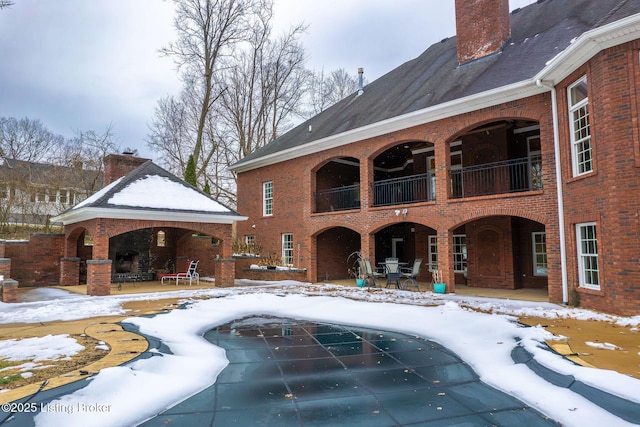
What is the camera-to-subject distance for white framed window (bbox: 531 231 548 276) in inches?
526

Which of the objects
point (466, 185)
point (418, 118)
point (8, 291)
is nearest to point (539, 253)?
point (466, 185)

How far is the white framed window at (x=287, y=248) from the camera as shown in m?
18.9

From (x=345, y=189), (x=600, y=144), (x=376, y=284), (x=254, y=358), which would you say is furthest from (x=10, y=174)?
(x=600, y=144)

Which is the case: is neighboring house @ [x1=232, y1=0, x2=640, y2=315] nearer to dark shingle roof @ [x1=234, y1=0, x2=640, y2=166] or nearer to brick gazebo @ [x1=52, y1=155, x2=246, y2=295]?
dark shingle roof @ [x1=234, y1=0, x2=640, y2=166]

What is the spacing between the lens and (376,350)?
5.79 metres

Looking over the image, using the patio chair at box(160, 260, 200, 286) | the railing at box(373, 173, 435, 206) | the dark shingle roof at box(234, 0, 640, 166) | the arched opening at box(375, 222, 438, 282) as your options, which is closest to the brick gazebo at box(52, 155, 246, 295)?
the patio chair at box(160, 260, 200, 286)

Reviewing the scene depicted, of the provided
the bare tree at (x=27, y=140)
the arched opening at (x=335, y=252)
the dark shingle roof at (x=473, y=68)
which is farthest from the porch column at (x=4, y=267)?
the bare tree at (x=27, y=140)

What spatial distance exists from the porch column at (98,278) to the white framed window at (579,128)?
13.9m

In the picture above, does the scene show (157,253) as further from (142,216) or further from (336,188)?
(336,188)

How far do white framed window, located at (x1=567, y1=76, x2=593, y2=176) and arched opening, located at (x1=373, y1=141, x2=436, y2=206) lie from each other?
5474mm

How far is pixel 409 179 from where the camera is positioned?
1661cm

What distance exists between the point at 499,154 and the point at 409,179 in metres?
3.84

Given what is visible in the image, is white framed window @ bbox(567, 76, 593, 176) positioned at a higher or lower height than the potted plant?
higher

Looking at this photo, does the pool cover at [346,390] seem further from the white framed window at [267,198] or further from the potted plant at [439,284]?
the white framed window at [267,198]
